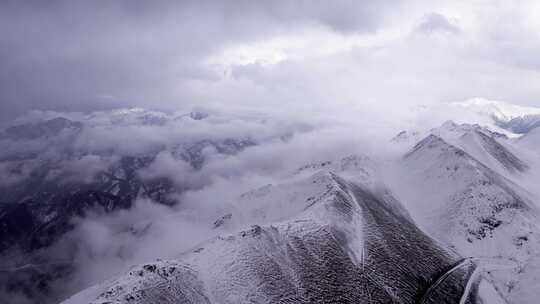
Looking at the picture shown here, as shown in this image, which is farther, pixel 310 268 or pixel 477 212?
pixel 477 212

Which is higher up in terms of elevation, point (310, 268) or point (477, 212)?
point (477, 212)

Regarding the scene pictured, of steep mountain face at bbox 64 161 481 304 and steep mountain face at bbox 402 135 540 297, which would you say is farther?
steep mountain face at bbox 402 135 540 297

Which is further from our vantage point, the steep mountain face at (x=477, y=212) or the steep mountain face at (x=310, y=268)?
the steep mountain face at (x=477, y=212)

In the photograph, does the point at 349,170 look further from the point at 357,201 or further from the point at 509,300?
the point at 509,300

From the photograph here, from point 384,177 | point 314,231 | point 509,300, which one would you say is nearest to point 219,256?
point 314,231
